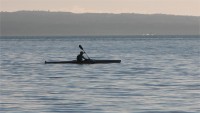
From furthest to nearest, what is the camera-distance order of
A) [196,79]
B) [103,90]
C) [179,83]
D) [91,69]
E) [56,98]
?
[91,69]
[196,79]
[179,83]
[103,90]
[56,98]

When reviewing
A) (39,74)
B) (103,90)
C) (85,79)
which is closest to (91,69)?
(39,74)

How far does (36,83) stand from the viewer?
3838cm

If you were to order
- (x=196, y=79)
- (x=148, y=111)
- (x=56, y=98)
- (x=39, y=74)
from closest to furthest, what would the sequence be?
(x=148, y=111)
(x=56, y=98)
(x=196, y=79)
(x=39, y=74)

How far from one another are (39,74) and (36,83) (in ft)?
27.2

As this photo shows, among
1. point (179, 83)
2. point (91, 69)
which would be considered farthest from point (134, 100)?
point (91, 69)

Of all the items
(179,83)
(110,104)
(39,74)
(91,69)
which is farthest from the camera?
(91,69)

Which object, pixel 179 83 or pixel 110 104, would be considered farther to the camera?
pixel 179 83

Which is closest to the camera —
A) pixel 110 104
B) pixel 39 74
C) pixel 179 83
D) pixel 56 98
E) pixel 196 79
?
pixel 110 104

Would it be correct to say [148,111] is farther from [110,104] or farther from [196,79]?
[196,79]

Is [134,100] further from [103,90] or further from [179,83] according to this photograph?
[179,83]

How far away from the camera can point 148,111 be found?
25.8m

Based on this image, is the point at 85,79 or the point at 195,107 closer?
the point at 195,107

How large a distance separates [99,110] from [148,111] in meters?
1.77

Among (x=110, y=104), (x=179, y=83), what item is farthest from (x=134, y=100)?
(x=179, y=83)
